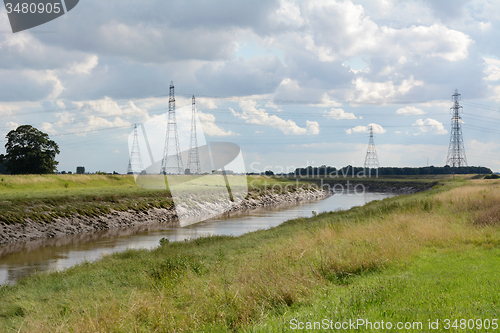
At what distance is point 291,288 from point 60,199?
31703 millimetres

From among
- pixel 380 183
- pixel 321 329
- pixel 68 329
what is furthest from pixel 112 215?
pixel 380 183

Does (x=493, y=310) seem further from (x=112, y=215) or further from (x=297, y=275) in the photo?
(x=112, y=215)

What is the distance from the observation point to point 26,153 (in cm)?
6041

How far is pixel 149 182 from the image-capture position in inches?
2618

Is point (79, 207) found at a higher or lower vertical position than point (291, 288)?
lower

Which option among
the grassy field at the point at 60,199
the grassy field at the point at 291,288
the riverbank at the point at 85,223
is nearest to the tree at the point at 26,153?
the grassy field at the point at 60,199

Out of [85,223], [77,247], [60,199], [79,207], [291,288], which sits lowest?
[77,247]

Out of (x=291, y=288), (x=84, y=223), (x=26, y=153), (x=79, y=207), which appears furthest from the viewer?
(x=26, y=153)

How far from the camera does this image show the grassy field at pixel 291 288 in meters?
6.95

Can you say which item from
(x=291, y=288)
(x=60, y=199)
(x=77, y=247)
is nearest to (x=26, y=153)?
(x=60, y=199)

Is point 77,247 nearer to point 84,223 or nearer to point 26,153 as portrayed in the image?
point 84,223

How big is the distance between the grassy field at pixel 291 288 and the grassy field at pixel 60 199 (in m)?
17.3

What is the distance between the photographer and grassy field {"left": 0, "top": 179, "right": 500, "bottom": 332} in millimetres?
6945

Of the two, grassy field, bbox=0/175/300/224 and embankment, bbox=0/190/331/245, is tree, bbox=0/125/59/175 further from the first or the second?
embankment, bbox=0/190/331/245
